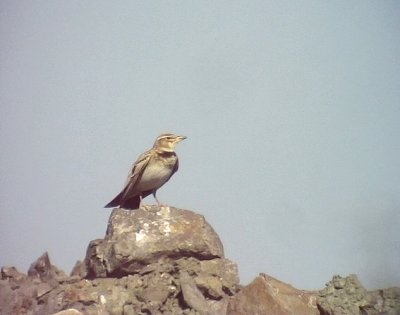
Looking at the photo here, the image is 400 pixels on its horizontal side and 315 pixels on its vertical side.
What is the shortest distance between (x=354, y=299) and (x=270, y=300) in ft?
4.68

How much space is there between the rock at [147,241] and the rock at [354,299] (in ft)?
8.71

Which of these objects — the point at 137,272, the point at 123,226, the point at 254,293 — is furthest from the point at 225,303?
the point at 123,226

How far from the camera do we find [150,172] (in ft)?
42.3

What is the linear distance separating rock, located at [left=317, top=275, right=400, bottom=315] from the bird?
472 cm

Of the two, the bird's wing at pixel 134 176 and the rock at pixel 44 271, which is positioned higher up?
the bird's wing at pixel 134 176

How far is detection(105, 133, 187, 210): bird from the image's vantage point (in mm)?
12727

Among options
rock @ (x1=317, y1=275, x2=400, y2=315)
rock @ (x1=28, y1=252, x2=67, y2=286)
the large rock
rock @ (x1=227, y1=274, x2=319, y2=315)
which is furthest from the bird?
rock @ (x1=317, y1=275, x2=400, y2=315)

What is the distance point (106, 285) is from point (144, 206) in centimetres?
246

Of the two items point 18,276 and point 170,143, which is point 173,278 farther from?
point 170,143

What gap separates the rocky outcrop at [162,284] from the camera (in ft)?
29.6

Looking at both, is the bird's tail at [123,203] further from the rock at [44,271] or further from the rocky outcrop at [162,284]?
the rock at [44,271]

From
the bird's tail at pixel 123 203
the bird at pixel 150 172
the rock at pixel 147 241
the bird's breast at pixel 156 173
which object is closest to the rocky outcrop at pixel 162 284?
the rock at pixel 147 241

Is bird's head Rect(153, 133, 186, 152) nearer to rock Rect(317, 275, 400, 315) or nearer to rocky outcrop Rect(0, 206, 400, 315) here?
rocky outcrop Rect(0, 206, 400, 315)

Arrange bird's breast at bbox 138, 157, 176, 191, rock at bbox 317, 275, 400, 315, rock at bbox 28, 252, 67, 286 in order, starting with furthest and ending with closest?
bird's breast at bbox 138, 157, 176, 191
rock at bbox 28, 252, 67, 286
rock at bbox 317, 275, 400, 315
